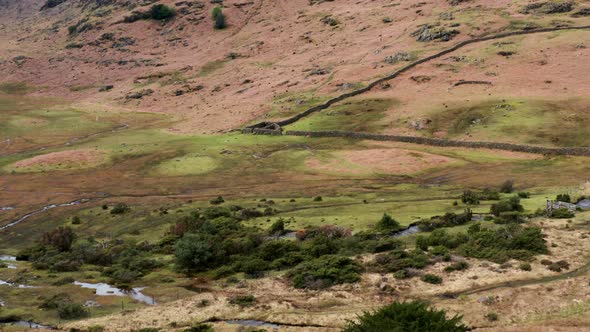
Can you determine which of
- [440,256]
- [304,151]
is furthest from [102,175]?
[440,256]

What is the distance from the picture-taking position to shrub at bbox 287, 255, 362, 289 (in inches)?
1449

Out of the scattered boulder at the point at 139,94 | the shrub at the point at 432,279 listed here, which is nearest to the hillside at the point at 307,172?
Answer: the shrub at the point at 432,279

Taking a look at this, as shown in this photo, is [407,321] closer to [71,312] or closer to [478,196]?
[71,312]

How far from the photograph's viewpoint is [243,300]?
35.2m

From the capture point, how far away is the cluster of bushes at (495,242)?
38.1m

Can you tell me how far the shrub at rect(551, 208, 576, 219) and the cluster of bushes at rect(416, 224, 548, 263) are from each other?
569cm

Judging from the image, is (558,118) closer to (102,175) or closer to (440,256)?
(440,256)

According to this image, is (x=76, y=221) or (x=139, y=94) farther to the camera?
(x=139, y=94)

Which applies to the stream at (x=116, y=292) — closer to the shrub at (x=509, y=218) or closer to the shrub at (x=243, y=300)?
the shrub at (x=243, y=300)

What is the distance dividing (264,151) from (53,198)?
108 ft

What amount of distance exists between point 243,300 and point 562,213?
2783 cm

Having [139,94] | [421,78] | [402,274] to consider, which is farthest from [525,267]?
[139,94]

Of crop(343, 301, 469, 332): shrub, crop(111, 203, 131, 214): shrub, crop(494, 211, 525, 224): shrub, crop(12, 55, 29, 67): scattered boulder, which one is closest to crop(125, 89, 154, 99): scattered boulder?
crop(12, 55, 29, 67): scattered boulder

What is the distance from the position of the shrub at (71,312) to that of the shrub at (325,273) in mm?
13415
